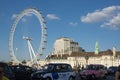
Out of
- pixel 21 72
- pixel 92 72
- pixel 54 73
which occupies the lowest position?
pixel 54 73

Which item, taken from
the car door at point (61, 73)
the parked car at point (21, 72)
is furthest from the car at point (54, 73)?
the parked car at point (21, 72)

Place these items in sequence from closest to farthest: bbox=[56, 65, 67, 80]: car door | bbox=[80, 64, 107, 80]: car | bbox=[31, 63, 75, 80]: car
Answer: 1. bbox=[31, 63, 75, 80]: car
2. bbox=[56, 65, 67, 80]: car door
3. bbox=[80, 64, 107, 80]: car

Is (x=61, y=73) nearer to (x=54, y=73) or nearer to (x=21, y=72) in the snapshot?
(x=54, y=73)

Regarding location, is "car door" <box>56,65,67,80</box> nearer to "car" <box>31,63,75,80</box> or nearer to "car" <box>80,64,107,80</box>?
"car" <box>31,63,75,80</box>

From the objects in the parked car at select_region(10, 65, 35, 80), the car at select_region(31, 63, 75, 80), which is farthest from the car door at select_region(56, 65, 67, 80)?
the parked car at select_region(10, 65, 35, 80)

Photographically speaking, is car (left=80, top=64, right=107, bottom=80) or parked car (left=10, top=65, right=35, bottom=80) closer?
parked car (left=10, top=65, right=35, bottom=80)

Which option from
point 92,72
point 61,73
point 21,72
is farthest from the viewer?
point 92,72

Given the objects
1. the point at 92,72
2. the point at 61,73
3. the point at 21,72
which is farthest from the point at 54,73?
the point at 92,72

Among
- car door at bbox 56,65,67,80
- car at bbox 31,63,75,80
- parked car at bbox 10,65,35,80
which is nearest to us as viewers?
car at bbox 31,63,75,80

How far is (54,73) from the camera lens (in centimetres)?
2553

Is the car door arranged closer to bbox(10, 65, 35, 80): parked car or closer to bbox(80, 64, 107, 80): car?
bbox(10, 65, 35, 80): parked car

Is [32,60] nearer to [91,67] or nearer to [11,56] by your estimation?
[11,56]

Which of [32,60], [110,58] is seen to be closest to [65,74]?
[32,60]

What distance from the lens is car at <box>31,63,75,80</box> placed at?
25.1 meters
